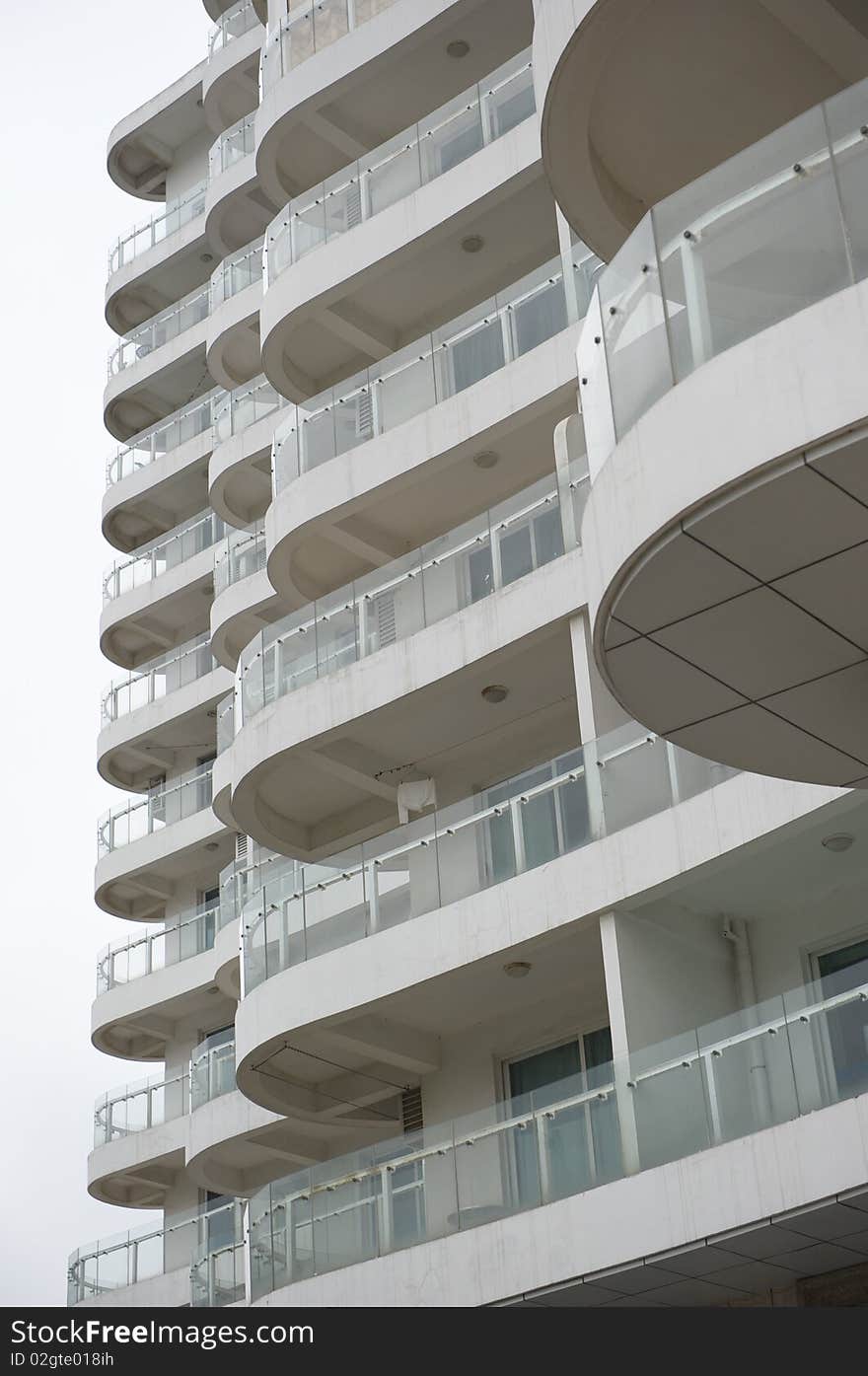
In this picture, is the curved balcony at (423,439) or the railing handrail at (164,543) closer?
the curved balcony at (423,439)

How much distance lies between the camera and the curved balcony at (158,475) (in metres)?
43.2

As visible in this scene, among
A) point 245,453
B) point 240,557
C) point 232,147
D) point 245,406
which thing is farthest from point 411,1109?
point 232,147

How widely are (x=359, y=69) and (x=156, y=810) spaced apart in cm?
1818

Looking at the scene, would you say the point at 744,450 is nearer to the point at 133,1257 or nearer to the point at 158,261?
the point at 133,1257

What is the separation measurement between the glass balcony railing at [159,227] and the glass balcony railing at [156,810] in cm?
1326

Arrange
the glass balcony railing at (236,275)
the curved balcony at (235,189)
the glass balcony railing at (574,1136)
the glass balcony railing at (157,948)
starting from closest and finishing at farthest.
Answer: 1. the glass balcony railing at (574,1136)
2. the glass balcony railing at (236,275)
3. the curved balcony at (235,189)
4. the glass balcony railing at (157,948)

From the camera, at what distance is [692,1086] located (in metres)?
17.5

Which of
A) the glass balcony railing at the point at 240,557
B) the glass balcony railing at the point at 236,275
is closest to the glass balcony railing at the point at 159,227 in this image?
the glass balcony railing at the point at 236,275

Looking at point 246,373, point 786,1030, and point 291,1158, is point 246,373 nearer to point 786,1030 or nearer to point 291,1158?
point 291,1158

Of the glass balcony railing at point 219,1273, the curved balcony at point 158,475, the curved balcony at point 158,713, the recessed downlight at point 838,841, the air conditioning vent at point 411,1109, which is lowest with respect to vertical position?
the glass balcony railing at point 219,1273

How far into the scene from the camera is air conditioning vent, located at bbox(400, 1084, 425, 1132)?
24.3m

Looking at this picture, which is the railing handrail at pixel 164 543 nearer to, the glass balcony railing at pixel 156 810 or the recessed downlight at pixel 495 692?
the glass balcony railing at pixel 156 810

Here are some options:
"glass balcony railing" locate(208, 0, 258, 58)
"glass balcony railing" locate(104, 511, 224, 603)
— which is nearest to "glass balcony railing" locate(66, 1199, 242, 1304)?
"glass balcony railing" locate(104, 511, 224, 603)

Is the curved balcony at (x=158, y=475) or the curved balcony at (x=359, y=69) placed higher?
the curved balcony at (x=158, y=475)
